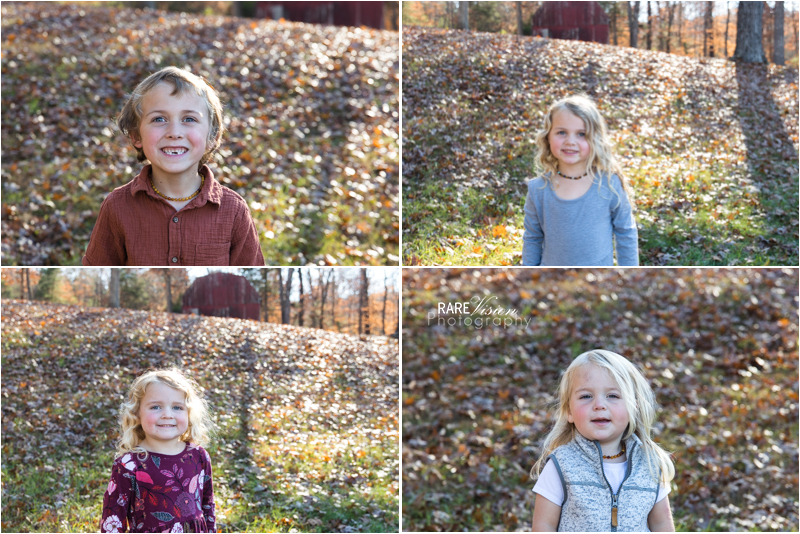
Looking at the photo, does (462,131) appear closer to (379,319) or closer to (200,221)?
(379,319)

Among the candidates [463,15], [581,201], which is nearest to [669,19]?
[463,15]

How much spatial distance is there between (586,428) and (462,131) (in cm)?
207

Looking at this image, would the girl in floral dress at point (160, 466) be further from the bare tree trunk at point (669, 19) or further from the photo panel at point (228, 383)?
the bare tree trunk at point (669, 19)

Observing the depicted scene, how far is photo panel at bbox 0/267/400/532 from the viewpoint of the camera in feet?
10.6

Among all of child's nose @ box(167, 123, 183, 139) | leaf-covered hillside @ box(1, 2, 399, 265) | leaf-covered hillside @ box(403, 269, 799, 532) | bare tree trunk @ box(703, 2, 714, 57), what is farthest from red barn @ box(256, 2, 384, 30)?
child's nose @ box(167, 123, 183, 139)

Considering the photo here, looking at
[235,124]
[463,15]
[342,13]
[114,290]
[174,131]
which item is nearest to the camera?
[174,131]

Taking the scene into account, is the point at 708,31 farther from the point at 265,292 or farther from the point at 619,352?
the point at 265,292

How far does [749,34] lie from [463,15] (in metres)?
1.85

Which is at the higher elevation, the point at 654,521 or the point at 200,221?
the point at 200,221

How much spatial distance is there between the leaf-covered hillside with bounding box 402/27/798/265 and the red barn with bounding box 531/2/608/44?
62 mm

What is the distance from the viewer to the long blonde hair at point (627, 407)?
Result: 2.24 m

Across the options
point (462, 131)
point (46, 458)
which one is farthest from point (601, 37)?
point (46, 458)

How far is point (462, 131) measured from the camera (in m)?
3.60

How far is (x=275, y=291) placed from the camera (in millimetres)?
3344
